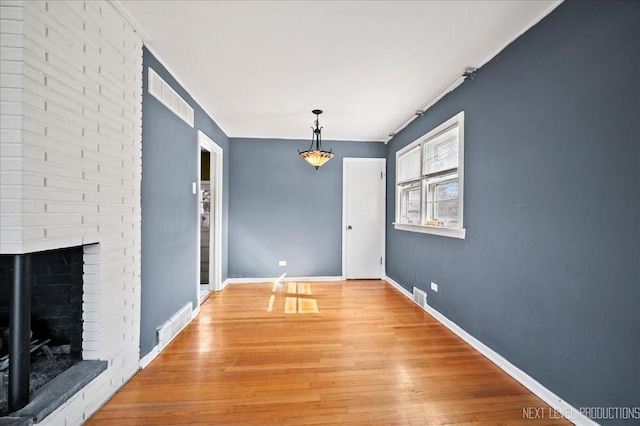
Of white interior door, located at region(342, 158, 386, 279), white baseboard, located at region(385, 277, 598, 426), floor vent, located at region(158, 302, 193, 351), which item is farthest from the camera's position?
white interior door, located at region(342, 158, 386, 279)

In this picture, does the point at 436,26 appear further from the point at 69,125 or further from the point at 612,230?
the point at 69,125

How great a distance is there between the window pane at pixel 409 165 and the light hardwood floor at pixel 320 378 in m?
1.99

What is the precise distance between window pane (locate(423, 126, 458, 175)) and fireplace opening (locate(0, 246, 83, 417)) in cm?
343

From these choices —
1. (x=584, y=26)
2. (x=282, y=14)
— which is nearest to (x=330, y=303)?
(x=282, y=14)

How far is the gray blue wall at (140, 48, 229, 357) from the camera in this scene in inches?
96.5

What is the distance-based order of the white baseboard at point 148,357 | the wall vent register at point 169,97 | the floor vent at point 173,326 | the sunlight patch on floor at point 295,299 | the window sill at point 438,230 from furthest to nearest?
1. the sunlight patch on floor at point 295,299
2. the window sill at point 438,230
3. the floor vent at point 173,326
4. the wall vent register at point 169,97
5. the white baseboard at point 148,357

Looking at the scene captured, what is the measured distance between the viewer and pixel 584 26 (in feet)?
5.66

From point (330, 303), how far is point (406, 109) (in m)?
2.84

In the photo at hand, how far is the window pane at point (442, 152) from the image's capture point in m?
3.22

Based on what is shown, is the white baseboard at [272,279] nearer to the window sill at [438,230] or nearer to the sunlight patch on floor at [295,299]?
the sunlight patch on floor at [295,299]

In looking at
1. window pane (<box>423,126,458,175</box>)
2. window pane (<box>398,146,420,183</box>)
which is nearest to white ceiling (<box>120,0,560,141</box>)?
window pane (<box>423,126,458,175</box>)

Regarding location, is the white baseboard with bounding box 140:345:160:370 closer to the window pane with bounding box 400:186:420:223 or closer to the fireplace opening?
the fireplace opening

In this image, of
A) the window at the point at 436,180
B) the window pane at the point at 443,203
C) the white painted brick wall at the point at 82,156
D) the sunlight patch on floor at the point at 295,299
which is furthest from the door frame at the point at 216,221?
the window pane at the point at 443,203

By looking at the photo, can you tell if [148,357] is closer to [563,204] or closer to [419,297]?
[419,297]
